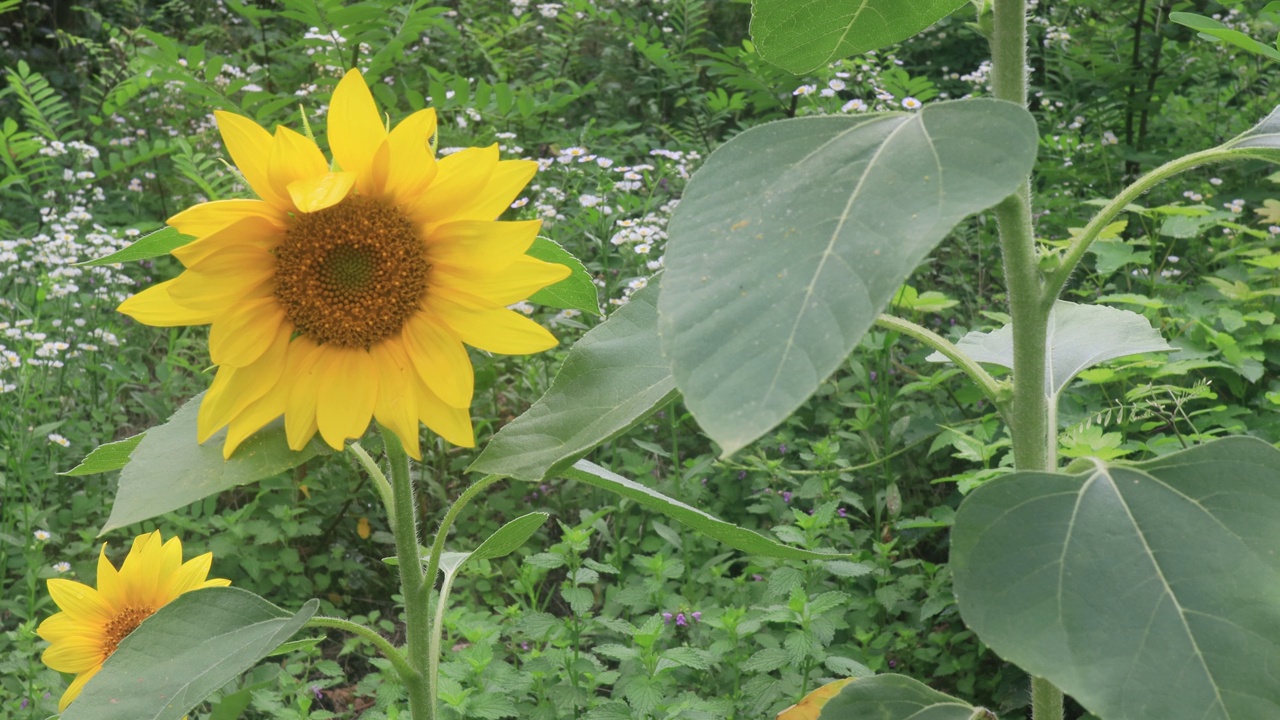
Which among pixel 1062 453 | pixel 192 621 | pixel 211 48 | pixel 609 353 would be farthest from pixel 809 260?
pixel 211 48

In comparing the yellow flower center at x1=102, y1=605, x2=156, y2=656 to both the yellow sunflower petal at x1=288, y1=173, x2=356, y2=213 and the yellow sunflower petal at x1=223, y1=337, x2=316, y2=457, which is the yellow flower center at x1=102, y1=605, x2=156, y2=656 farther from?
the yellow sunflower petal at x1=288, y1=173, x2=356, y2=213

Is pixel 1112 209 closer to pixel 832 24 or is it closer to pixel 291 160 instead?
pixel 832 24

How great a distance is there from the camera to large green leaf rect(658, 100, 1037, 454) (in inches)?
18.5

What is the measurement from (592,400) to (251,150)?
298mm

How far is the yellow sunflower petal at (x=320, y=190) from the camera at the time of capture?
0.71 m

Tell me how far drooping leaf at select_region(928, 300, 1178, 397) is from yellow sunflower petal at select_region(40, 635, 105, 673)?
103 cm

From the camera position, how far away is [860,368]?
2.64 m

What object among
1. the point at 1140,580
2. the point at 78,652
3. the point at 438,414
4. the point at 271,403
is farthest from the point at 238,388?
the point at 78,652

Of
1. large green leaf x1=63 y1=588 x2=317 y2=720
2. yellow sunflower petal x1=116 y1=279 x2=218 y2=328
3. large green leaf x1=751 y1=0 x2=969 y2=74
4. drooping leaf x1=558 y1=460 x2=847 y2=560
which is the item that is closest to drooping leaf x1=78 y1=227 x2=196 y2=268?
yellow sunflower petal x1=116 y1=279 x2=218 y2=328

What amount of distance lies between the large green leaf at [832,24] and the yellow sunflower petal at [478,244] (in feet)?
0.69

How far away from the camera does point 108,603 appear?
130 cm

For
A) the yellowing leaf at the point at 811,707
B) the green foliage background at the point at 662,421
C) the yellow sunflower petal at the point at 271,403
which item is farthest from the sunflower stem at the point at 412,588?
the yellowing leaf at the point at 811,707

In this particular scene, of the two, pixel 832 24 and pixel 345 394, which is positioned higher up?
pixel 832 24

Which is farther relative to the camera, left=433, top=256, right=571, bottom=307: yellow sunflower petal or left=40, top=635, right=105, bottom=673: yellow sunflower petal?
left=40, top=635, right=105, bottom=673: yellow sunflower petal
